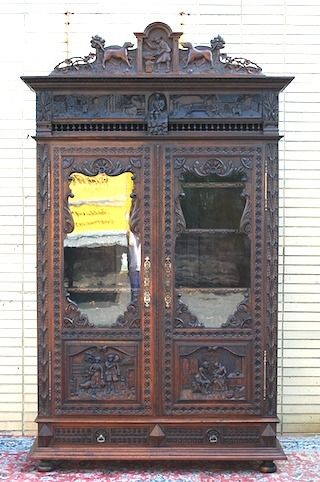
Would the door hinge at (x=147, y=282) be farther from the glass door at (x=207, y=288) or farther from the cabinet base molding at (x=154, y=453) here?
the cabinet base molding at (x=154, y=453)

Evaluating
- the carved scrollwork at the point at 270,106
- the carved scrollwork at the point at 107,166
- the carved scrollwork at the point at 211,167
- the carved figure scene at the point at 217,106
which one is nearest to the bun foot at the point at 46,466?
the carved scrollwork at the point at 107,166

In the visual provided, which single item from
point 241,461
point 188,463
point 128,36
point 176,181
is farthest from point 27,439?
point 128,36

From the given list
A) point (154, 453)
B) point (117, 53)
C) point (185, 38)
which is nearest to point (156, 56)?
point (117, 53)

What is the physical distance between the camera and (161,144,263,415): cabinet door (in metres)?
3.75

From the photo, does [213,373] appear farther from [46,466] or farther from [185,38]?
[185,38]

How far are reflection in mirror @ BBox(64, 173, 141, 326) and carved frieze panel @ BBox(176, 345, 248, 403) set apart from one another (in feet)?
1.53

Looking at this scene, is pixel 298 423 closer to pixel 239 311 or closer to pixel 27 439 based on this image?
pixel 239 311

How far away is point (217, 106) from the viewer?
12.3ft

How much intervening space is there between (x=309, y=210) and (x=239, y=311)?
1.04m

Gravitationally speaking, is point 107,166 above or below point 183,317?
above

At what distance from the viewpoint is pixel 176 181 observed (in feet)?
12.3

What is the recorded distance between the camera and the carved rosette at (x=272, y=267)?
3.73 m

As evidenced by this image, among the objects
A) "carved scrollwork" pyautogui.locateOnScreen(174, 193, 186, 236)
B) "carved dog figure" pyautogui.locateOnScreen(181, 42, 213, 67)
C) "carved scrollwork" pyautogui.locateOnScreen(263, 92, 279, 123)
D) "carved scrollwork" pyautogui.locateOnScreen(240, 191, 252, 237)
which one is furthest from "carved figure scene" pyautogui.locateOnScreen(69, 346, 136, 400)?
"carved dog figure" pyautogui.locateOnScreen(181, 42, 213, 67)

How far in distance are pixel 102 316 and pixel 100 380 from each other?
1.17ft
